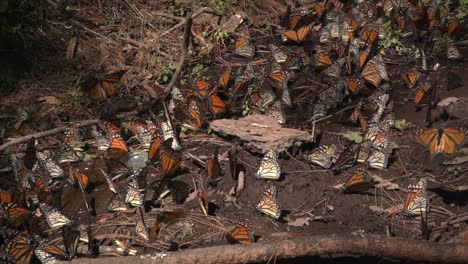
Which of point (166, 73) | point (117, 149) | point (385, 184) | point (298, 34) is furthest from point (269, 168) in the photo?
point (298, 34)

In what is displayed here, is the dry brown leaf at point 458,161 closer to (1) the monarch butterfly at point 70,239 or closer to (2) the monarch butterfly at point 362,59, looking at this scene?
(2) the monarch butterfly at point 362,59

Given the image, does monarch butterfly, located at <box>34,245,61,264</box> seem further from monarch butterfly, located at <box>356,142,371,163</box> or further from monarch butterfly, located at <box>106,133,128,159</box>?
monarch butterfly, located at <box>356,142,371,163</box>

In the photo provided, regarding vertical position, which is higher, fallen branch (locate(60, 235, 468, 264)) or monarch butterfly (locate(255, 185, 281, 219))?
fallen branch (locate(60, 235, 468, 264))

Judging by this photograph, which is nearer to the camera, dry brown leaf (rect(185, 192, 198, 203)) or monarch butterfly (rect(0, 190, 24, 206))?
monarch butterfly (rect(0, 190, 24, 206))

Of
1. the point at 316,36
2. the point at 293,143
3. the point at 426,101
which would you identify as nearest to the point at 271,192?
the point at 293,143

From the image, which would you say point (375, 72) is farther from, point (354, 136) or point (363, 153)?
point (363, 153)

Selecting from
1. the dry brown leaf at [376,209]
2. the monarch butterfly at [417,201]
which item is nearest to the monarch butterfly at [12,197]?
the dry brown leaf at [376,209]

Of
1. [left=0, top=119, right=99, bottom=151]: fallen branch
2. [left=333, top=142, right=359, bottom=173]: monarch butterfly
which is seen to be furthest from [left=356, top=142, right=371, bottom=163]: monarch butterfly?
[left=0, top=119, right=99, bottom=151]: fallen branch
